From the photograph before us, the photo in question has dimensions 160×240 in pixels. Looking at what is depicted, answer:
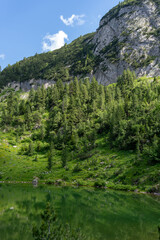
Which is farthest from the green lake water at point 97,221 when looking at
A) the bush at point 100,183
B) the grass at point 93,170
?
the bush at point 100,183

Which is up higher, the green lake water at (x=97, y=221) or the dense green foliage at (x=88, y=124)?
the dense green foliage at (x=88, y=124)

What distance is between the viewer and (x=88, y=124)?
111m

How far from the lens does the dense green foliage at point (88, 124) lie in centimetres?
7400

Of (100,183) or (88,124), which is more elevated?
(88,124)

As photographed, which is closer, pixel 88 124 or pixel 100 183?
pixel 100 183

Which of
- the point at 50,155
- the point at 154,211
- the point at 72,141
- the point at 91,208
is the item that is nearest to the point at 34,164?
the point at 50,155

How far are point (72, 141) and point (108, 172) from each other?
43543 mm

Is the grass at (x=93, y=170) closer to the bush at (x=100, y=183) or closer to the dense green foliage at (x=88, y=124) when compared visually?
the bush at (x=100, y=183)

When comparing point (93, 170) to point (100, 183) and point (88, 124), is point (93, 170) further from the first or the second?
point (88, 124)

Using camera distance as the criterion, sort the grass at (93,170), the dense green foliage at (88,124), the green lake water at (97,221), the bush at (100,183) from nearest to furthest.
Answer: the green lake water at (97,221), the grass at (93,170), the bush at (100,183), the dense green foliage at (88,124)

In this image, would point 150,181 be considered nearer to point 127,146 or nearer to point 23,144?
point 127,146

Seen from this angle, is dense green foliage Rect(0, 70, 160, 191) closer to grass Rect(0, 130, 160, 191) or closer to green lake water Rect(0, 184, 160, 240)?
grass Rect(0, 130, 160, 191)

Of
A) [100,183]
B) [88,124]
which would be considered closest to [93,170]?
[100,183]

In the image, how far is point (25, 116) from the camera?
429 ft
